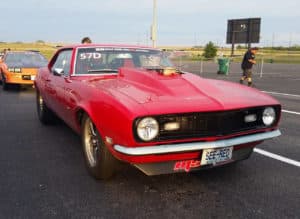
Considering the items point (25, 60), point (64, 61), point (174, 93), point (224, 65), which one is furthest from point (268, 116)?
point (224, 65)

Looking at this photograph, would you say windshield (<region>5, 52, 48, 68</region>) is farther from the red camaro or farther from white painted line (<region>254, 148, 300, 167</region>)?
white painted line (<region>254, 148, 300, 167</region>)

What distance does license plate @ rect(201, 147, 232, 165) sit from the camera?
3.34 meters

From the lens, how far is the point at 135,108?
121 inches

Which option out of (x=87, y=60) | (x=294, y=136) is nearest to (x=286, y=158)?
(x=294, y=136)

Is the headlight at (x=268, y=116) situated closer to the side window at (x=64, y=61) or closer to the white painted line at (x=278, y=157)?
the white painted line at (x=278, y=157)

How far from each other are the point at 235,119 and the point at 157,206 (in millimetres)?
1092

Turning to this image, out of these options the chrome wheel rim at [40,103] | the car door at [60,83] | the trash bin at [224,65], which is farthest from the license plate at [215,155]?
the trash bin at [224,65]

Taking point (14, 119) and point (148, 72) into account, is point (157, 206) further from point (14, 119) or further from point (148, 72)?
point (14, 119)

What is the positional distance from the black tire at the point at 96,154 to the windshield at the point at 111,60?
0.95 metres

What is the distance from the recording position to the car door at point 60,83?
4857 millimetres

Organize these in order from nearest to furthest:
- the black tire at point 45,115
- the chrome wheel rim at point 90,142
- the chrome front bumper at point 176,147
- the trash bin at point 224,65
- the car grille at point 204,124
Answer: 1. the chrome front bumper at point 176,147
2. the car grille at point 204,124
3. the chrome wheel rim at point 90,142
4. the black tire at point 45,115
5. the trash bin at point 224,65

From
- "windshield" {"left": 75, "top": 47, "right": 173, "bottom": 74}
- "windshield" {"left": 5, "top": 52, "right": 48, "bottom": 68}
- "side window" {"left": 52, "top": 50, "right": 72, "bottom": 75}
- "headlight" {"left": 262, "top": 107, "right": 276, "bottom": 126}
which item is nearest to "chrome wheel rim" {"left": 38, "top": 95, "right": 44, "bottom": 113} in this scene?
"side window" {"left": 52, "top": 50, "right": 72, "bottom": 75}

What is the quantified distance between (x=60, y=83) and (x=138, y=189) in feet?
6.79

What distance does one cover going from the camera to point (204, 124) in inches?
130
